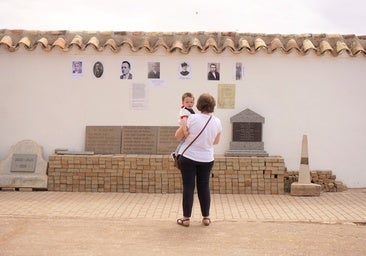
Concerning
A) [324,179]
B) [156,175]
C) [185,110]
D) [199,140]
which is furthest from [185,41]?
[199,140]

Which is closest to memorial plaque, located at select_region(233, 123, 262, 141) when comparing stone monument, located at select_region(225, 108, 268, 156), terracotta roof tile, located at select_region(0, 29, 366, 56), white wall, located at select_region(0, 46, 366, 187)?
stone monument, located at select_region(225, 108, 268, 156)

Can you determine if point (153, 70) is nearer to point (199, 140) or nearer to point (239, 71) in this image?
point (239, 71)

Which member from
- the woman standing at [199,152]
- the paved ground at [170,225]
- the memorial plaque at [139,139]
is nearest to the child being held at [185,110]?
the woman standing at [199,152]

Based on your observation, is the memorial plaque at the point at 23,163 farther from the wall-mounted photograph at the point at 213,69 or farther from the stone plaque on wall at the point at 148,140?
the wall-mounted photograph at the point at 213,69

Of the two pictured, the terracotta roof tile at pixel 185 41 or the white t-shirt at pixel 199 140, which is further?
the terracotta roof tile at pixel 185 41

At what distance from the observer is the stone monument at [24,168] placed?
1034 cm

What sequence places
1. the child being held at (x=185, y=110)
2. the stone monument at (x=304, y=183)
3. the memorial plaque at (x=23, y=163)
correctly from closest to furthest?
the child being held at (x=185, y=110), the stone monument at (x=304, y=183), the memorial plaque at (x=23, y=163)

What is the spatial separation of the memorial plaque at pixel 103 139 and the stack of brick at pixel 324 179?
3337mm

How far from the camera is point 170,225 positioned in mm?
7418

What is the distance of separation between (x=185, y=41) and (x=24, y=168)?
4.06 metres

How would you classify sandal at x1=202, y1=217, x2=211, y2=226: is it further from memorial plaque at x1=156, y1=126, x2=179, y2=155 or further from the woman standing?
memorial plaque at x1=156, y1=126, x2=179, y2=155

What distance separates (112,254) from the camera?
598cm

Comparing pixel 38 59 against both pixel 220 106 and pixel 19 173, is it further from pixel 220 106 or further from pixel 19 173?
pixel 220 106

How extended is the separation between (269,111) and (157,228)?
4.57 m
